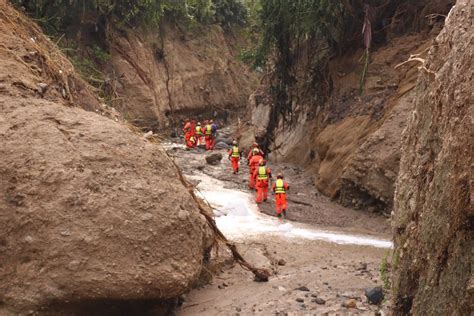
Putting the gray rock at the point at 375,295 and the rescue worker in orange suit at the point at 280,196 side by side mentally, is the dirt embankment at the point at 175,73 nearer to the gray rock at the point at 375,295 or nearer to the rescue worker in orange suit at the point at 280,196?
the rescue worker in orange suit at the point at 280,196

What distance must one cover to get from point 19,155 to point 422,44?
11.9 metres

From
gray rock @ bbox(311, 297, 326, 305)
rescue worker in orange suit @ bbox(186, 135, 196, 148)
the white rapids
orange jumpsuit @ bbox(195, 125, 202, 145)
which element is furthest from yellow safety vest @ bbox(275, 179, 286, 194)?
orange jumpsuit @ bbox(195, 125, 202, 145)

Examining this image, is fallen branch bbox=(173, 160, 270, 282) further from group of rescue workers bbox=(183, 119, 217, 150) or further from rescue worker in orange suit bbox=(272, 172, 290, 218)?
group of rescue workers bbox=(183, 119, 217, 150)

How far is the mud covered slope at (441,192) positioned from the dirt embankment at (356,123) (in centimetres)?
756

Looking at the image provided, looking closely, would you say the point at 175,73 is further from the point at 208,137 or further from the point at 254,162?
the point at 254,162

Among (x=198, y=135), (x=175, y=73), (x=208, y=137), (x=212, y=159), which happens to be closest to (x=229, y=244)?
(x=212, y=159)

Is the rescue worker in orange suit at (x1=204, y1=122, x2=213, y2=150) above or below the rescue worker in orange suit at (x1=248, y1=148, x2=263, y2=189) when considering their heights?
above

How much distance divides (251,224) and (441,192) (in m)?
8.57

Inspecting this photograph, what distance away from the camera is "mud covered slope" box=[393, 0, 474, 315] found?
9.05 feet

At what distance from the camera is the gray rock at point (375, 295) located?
5.53 m

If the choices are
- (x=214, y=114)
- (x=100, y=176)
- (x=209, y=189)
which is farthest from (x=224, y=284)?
(x=214, y=114)

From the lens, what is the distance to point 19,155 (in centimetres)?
567

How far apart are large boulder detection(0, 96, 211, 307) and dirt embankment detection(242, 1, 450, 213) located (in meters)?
6.98

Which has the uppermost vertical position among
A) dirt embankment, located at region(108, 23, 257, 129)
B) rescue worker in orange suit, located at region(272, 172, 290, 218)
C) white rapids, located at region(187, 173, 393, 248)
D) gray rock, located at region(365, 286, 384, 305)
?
dirt embankment, located at region(108, 23, 257, 129)
